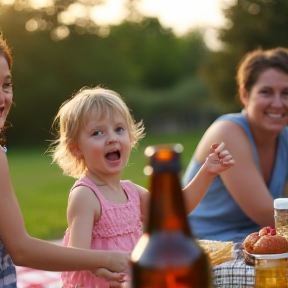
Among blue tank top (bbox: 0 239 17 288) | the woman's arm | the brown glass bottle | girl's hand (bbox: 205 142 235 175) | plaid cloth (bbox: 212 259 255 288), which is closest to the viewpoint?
the brown glass bottle

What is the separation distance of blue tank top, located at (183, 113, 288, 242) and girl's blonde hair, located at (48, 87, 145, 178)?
118cm

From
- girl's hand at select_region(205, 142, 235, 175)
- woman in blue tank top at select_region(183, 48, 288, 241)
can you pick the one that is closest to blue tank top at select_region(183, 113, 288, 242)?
woman in blue tank top at select_region(183, 48, 288, 241)

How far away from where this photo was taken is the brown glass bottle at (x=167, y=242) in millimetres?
1019

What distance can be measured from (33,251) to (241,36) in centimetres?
2928

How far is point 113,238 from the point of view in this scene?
7.59 feet

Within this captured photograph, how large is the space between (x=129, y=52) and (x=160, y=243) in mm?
54602

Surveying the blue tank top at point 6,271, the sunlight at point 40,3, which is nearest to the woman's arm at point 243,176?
the blue tank top at point 6,271

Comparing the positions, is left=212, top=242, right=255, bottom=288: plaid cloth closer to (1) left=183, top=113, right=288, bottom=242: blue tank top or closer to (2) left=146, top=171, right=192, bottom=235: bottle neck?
(2) left=146, top=171, right=192, bottom=235: bottle neck

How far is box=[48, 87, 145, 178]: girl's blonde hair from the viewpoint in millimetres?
2346

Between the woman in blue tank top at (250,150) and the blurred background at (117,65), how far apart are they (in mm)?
6056

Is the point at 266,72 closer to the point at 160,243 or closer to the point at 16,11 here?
the point at 160,243

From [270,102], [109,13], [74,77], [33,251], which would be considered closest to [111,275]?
[33,251]

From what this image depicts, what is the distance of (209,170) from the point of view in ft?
7.43

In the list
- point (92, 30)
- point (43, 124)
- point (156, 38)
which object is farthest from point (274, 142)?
point (156, 38)
